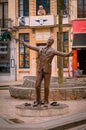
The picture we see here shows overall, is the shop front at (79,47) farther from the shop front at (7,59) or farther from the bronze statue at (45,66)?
the bronze statue at (45,66)

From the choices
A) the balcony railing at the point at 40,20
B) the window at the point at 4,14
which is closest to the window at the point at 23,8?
the balcony railing at the point at 40,20

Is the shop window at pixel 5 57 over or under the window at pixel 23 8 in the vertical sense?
under

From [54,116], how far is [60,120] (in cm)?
117

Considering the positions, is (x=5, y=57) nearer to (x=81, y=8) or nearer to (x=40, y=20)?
(x=40, y=20)

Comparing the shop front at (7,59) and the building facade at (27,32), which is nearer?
the building facade at (27,32)

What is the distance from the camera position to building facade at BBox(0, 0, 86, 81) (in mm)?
33750

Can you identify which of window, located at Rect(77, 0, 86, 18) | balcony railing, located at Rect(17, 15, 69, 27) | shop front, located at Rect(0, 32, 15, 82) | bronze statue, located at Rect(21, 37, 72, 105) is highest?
window, located at Rect(77, 0, 86, 18)

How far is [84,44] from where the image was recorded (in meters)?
31.8

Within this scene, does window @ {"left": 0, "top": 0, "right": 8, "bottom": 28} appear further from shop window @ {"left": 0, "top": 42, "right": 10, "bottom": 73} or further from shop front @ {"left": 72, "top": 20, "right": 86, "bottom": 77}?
shop front @ {"left": 72, "top": 20, "right": 86, "bottom": 77}

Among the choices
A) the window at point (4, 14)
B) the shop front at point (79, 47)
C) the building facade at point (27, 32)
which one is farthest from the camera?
the window at point (4, 14)

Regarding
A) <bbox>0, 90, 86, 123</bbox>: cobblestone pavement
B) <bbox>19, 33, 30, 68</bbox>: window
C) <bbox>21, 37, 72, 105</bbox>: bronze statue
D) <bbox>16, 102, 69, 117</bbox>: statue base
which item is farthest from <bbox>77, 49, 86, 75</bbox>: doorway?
<bbox>16, 102, 69, 117</bbox>: statue base

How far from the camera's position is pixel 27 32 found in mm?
34781

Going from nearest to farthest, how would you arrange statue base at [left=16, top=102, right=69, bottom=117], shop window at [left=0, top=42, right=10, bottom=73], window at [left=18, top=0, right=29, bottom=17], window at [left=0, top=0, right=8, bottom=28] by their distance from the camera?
1. statue base at [left=16, top=102, right=69, bottom=117]
2. window at [left=18, top=0, right=29, bottom=17]
3. shop window at [left=0, top=42, right=10, bottom=73]
4. window at [left=0, top=0, right=8, bottom=28]

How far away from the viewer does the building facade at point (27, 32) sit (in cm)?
3375
